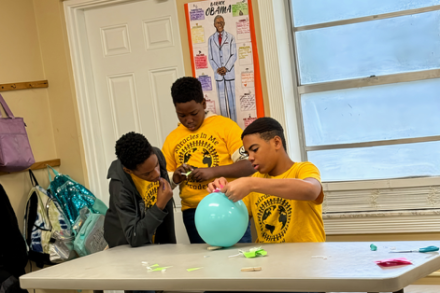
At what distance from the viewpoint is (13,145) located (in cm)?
328

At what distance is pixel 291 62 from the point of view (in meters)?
3.31

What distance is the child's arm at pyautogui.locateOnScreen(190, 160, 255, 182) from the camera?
2553mm

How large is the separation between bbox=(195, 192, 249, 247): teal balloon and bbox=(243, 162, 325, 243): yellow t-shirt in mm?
150

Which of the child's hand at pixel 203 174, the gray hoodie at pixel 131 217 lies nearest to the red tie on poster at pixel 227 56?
the child's hand at pixel 203 174

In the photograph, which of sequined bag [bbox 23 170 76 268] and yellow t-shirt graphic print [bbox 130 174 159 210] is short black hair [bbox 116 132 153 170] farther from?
sequined bag [bbox 23 170 76 268]

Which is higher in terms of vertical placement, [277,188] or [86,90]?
[86,90]

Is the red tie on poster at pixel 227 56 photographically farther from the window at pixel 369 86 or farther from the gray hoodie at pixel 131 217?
the gray hoodie at pixel 131 217

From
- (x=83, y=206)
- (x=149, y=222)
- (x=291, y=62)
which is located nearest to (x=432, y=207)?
(x=291, y=62)

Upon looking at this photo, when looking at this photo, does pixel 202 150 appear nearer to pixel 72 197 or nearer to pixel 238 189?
pixel 238 189

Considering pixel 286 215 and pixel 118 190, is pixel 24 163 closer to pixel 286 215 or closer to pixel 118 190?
pixel 118 190

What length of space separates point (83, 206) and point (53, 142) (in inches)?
23.7

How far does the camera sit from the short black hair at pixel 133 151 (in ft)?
7.07

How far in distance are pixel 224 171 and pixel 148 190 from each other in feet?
1.45

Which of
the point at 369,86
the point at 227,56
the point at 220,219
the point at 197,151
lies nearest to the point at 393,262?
the point at 220,219
